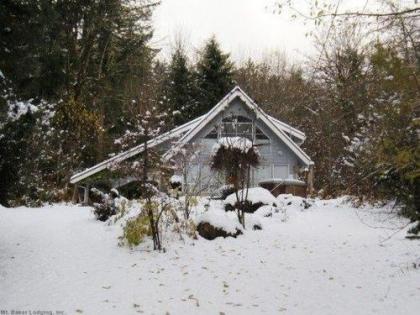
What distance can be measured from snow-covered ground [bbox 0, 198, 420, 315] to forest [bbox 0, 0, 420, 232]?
4.13 feet

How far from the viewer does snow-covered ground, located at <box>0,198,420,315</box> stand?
637 cm

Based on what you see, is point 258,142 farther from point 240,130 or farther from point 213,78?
point 213,78

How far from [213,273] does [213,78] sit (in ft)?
88.3

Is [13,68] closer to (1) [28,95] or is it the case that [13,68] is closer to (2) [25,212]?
(1) [28,95]

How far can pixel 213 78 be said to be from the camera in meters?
33.9

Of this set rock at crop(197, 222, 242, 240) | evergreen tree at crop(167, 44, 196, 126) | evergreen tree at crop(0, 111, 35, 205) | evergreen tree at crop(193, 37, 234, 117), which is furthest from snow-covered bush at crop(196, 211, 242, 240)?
evergreen tree at crop(193, 37, 234, 117)

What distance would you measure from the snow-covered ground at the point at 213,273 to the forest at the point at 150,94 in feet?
4.13

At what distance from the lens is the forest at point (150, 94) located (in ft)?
16.6

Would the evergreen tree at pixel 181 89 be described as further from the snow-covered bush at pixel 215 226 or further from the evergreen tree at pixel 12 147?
the evergreen tree at pixel 12 147

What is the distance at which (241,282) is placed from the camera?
24.9ft

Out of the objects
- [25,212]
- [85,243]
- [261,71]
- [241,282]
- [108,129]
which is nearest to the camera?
[241,282]

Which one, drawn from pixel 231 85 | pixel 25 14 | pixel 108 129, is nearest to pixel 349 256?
pixel 25 14

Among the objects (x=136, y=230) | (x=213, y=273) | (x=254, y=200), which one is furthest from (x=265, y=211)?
Result: (x=213, y=273)

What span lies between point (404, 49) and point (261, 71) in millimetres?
34958
